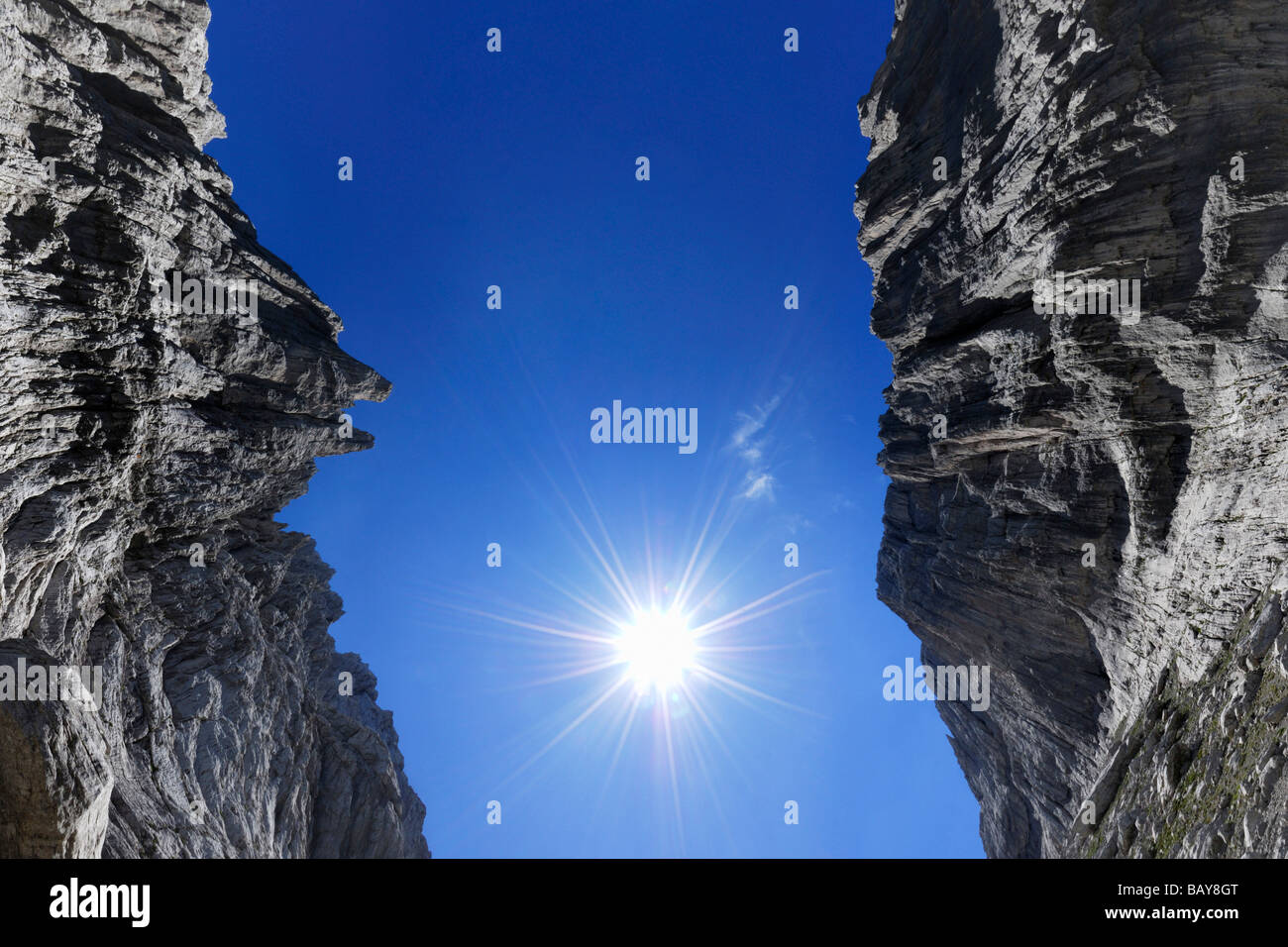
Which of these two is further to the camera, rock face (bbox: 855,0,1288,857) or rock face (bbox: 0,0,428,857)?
rock face (bbox: 0,0,428,857)

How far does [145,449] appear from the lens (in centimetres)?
1941

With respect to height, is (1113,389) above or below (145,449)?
below

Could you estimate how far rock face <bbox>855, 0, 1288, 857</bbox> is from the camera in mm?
13945

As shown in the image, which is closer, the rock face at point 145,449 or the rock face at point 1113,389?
the rock face at point 1113,389

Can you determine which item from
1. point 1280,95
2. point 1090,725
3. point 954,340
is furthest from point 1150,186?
point 1090,725

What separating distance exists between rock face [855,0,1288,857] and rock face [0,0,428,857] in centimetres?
3052

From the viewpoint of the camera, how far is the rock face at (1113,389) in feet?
45.8

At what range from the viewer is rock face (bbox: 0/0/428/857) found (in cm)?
1521

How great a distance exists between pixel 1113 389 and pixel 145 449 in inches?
1400

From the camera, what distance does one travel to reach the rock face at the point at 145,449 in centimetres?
1521

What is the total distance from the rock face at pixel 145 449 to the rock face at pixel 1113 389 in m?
30.5

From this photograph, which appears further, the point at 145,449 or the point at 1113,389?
the point at 145,449

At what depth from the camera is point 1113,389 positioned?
17.5 meters
